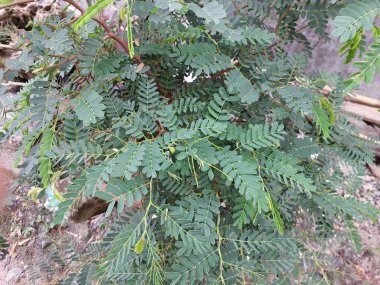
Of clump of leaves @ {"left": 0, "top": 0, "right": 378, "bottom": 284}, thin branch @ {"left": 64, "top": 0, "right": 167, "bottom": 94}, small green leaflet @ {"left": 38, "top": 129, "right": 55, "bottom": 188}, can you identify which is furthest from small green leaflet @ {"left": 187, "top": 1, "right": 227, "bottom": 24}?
small green leaflet @ {"left": 38, "top": 129, "right": 55, "bottom": 188}

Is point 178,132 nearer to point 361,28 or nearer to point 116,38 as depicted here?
point 116,38

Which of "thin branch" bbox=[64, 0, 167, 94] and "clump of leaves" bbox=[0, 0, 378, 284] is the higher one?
"thin branch" bbox=[64, 0, 167, 94]

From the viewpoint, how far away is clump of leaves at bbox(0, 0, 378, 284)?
628 millimetres

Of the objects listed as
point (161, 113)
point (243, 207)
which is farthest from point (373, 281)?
point (161, 113)

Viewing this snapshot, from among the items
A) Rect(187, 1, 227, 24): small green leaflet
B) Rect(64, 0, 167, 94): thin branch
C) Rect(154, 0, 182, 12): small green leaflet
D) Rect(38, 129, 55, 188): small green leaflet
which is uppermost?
Rect(154, 0, 182, 12): small green leaflet

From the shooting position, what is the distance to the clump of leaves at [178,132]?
2.06 ft

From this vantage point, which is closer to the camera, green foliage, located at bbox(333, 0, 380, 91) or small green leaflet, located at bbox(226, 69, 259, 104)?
green foliage, located at bbox(333, 0, 380, 91)

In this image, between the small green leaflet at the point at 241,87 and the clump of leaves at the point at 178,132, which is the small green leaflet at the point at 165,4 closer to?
the clump of leaves at the point at 178,132

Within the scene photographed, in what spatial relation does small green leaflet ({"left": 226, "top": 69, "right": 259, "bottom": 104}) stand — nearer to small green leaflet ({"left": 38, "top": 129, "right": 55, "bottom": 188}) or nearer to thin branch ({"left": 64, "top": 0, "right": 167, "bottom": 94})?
thin branch ({"left": 64, "top": 0, "right": 167, "bottom": 94})

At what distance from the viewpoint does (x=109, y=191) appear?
2.03 ft

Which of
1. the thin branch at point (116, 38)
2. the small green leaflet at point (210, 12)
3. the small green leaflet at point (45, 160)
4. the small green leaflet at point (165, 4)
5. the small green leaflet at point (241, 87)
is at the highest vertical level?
the small green leaflet at point (165, 4)

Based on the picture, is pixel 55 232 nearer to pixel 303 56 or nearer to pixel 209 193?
pixel 209 193

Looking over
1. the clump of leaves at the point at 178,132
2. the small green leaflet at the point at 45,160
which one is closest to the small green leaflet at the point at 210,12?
the clump of leaves at the point at 178,132

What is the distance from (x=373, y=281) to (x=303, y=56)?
922 millimetres
